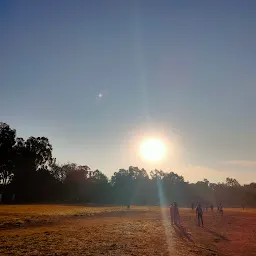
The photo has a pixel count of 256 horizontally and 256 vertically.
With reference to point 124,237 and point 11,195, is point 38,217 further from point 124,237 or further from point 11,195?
point 11,195

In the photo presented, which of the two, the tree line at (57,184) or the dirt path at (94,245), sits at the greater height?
the tree line at (57,184)

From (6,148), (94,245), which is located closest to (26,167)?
(6,148)

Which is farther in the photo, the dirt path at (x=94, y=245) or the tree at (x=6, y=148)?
the tree at (x=6, y=148)

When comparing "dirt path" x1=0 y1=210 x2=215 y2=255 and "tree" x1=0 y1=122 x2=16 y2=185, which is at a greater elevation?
"tree" x1=0 y1=122 x2=16 y2=185

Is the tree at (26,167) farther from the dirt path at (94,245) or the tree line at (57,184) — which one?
the dirt path at (94,245)

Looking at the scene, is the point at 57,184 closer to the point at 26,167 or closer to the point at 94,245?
the point at 26,167

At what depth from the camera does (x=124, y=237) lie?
21.2 metres

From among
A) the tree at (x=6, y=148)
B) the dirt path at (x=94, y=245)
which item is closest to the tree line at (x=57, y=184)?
the tree at (x=6, y=148)

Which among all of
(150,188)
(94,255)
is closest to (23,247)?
(94,255)

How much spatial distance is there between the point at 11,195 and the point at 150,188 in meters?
66.6

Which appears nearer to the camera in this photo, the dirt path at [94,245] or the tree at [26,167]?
the dirt path at [94,245]

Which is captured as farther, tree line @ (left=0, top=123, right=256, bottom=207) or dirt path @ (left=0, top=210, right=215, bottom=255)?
tree line @ (left=0, top=123, right=256, bottom=207)

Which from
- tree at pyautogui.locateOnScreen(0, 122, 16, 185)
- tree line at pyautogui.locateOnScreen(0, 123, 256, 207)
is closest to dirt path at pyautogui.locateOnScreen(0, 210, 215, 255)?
tree line at pyautogui.locateOnScreen(0, 123, 256, 207)

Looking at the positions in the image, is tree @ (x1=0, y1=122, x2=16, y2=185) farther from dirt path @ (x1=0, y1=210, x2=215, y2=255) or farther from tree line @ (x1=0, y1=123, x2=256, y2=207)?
dirt path @ (x1=0, y1=210, x2=215, y2=255)
